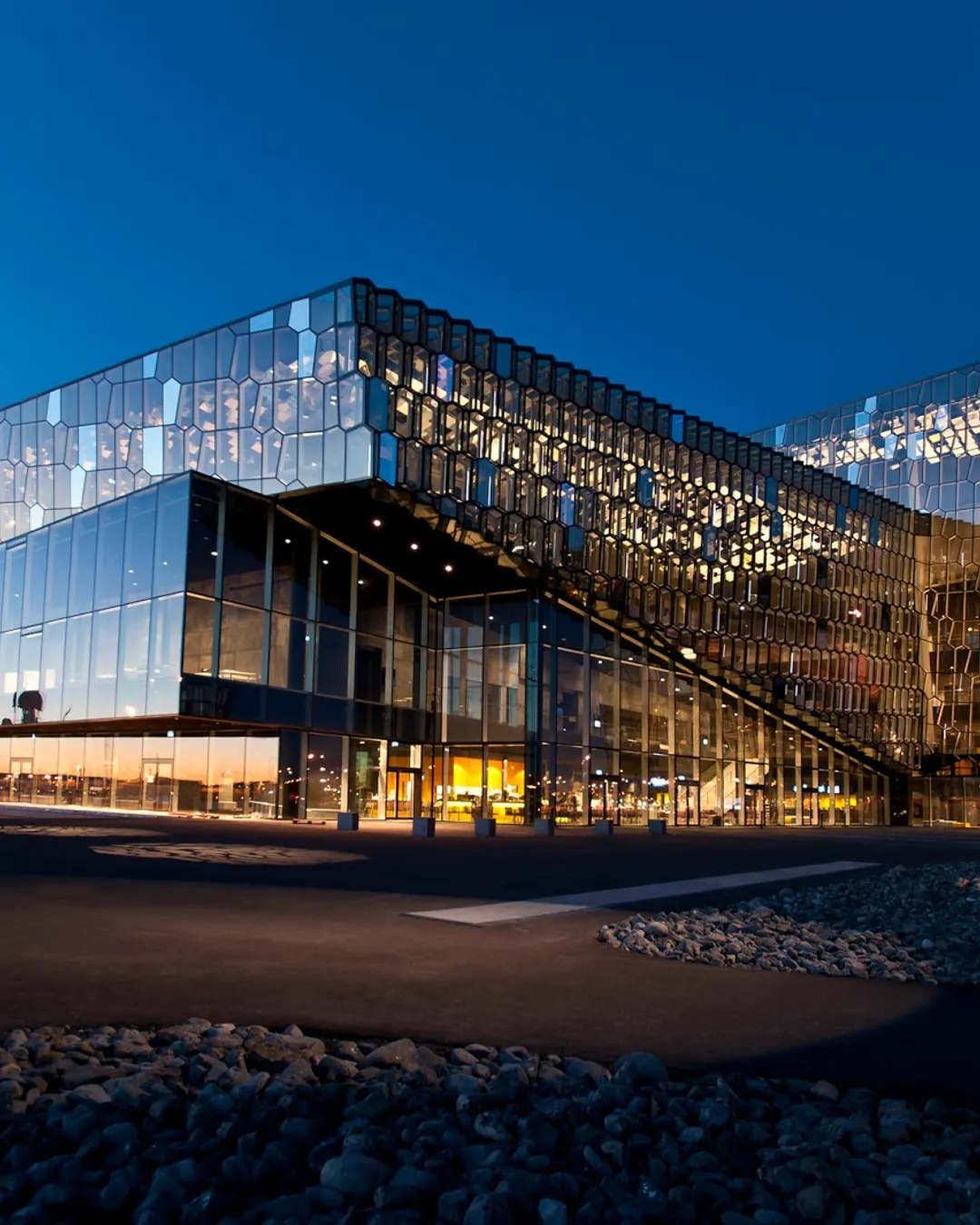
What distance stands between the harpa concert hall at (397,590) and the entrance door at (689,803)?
11 cm

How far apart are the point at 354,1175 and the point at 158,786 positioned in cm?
4145

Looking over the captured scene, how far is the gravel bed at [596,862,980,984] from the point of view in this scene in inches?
380

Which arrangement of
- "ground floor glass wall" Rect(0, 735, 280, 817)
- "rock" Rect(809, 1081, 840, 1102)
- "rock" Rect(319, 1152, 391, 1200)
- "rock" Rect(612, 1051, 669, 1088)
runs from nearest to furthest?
"rock" Rect(319, 1152, 391, 1200)
"rock" Rect(809, 1081, 840, 1102)
"rock" Rect(612, 1051, 669, 1088)
"ground floor glass wall" Rect(0, 735, 280, 817)

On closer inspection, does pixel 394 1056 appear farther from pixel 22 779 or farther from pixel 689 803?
pixel 22 779

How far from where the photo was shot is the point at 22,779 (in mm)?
50625

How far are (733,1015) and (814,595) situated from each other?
5559 cm

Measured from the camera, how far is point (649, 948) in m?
10.2

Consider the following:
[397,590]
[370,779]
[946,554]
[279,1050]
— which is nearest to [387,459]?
[397,590]

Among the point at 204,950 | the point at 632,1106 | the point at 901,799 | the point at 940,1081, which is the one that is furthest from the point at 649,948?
the point at 901,799

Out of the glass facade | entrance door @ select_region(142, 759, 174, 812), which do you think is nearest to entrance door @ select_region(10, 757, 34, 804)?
entrance door @ select_region(142, 759, 174, 812)

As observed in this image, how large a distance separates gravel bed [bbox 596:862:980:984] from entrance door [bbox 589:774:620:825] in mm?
31465

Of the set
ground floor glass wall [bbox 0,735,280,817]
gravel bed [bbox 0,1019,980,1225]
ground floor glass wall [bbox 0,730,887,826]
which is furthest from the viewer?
ground floor glass wall [bbox 0,730,887,826]

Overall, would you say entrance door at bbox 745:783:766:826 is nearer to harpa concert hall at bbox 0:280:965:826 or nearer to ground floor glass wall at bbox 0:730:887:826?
ground floor glass wall at bbox 0:730:887:826

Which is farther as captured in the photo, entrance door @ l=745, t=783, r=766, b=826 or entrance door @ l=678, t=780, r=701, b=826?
entrance door @ l=745, t=783, r=766, b=826
